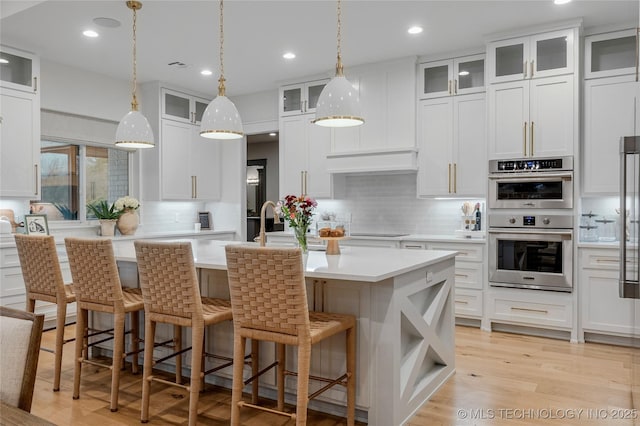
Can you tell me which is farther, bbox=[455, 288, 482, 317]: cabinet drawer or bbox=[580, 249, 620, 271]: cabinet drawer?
bbox=[455, 288, 482, 317]: cabinet drawer

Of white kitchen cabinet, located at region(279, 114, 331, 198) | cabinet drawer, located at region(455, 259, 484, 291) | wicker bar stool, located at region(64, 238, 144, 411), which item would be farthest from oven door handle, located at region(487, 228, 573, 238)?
wicker bar stool, located at region(64, 238, 144, 411)

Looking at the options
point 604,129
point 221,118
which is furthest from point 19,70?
point 604,129

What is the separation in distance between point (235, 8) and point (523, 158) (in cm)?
293

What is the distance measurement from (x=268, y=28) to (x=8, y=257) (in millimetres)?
3244

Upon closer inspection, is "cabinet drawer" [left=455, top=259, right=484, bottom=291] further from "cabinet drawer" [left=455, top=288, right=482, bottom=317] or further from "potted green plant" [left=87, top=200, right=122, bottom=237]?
"potted green plant" [left=87, top=200, right=122, bottom=237]

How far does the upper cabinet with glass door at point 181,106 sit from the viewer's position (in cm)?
623

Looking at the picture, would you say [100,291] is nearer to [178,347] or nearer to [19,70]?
[178,347]

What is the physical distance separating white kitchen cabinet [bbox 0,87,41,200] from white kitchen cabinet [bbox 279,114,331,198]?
2766mm

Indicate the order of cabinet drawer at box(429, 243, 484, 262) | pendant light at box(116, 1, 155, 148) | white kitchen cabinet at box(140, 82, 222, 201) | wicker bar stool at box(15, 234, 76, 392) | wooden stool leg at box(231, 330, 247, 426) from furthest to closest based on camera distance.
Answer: white kitchen cabinet at box(140, 82, 222, 201) → cabinet drawer at box(429, 243, 484, 262) → pendant light at box(116, 1, 155, 148) → wicker bar stool at box(15, 234, 76, 392) → wooden stool leg at box(231, 330, 247, 426)

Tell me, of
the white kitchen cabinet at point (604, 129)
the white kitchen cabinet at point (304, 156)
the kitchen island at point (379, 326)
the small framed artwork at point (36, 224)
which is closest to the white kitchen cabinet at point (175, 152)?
the white kitchen cabinet at point (304, 156)

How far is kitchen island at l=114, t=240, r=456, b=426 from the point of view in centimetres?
252

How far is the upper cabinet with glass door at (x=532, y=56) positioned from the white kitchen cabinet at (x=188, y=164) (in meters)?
3.95

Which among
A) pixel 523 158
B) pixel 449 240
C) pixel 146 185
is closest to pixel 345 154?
pixel 449 240

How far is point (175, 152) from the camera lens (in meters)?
6.32
